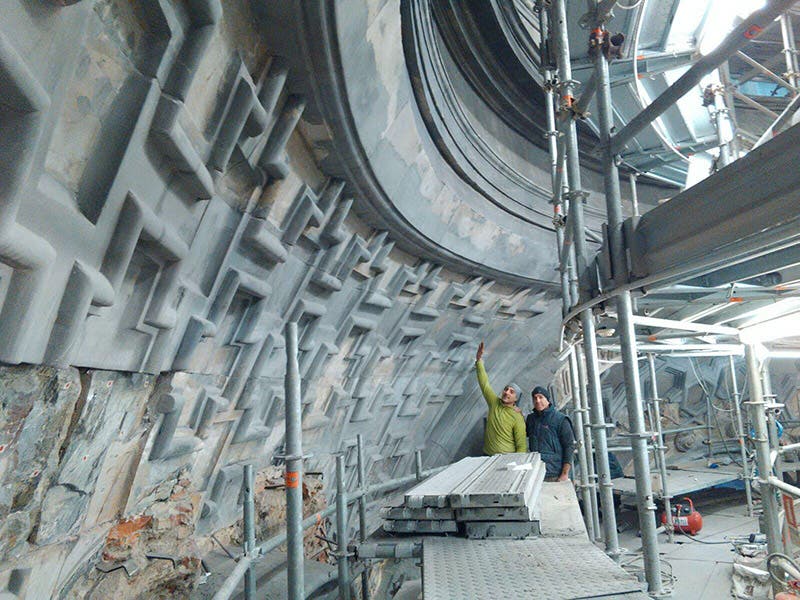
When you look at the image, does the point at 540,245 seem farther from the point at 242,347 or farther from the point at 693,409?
the point at 693,409

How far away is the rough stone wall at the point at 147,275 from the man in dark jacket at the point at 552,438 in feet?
6.76

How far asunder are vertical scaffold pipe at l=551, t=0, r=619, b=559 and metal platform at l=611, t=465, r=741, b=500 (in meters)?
5.63

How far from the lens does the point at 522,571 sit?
7.88 feet

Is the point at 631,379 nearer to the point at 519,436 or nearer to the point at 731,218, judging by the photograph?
the point at 731,218

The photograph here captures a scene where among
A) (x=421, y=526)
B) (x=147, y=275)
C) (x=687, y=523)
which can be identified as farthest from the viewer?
(x=687, y=523)

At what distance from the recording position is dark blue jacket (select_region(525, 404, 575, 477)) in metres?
5.06

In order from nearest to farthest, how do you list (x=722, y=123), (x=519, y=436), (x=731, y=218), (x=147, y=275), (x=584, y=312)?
1. (x=731, y=218)
2. (x=147, y=275)
3. (x=584, y=312)
4. (x=722, y=123)
5. (x=519, y=436)

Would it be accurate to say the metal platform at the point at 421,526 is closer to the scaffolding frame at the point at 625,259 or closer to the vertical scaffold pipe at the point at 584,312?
the scaffolding frame at the point at 625,259

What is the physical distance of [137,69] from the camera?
1.97m

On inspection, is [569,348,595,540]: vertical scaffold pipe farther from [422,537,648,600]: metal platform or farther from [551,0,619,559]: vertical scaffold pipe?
[422,537,648,600]: metal platform

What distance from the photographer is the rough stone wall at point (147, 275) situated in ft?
5.59

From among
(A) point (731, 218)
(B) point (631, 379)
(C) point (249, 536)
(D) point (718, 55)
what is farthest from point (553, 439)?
(D) point (718, 55)

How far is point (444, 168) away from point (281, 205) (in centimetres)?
231

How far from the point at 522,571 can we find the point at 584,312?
1.53 metres
